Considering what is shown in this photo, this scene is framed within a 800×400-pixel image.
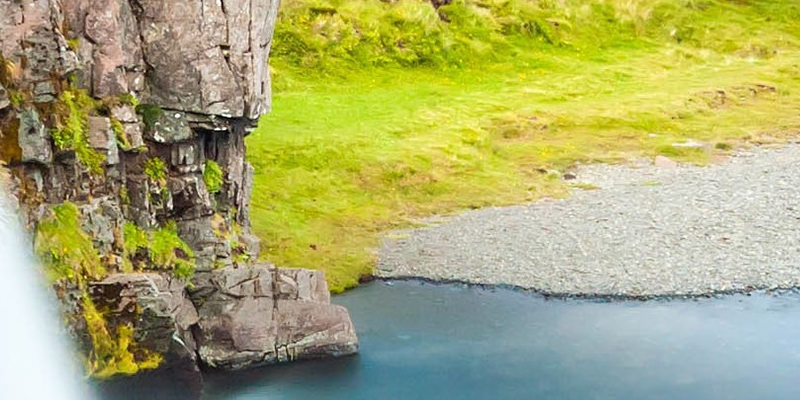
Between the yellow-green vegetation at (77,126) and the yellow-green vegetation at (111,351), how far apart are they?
15.5 feet

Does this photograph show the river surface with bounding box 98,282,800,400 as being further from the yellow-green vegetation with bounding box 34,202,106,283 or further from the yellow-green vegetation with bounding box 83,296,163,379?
the yellow-green vegetation with bounding box 34,202,106,283

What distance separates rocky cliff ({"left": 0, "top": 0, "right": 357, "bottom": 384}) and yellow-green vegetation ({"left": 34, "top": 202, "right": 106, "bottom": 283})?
0.04 meters

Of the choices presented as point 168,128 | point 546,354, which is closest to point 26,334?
point 168,128

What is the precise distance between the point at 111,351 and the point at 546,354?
49.9 feet

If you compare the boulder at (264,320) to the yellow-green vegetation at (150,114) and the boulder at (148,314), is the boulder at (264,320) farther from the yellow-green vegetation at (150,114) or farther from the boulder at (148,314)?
the yellow-green vegetation at (150,114)

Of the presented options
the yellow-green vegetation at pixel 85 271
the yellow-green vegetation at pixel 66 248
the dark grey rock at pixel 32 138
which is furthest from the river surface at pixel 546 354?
the dark grey rock at pixel 32 138

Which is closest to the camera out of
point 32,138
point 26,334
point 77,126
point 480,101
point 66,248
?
point 26,334

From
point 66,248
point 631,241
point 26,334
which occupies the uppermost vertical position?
point 66,248

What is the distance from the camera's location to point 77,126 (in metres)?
Answer: 36.2

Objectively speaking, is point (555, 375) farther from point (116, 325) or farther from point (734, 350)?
point (116, 325)

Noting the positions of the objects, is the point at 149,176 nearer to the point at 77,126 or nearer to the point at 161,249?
the point at 161,249

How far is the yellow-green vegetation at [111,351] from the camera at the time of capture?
35.3 m

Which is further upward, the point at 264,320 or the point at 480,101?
the point at 264,320

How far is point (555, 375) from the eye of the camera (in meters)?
38.2
